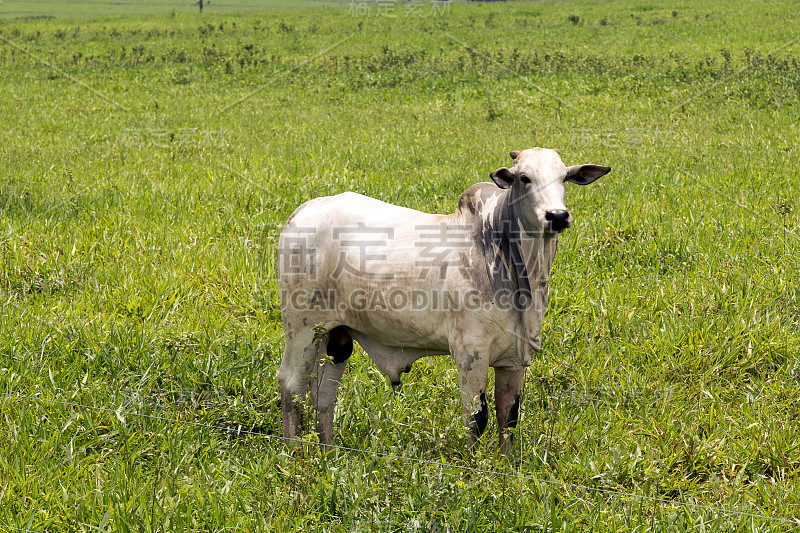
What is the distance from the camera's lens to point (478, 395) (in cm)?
345

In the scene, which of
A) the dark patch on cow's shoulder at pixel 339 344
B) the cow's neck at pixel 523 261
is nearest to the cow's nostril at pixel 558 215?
the cow's neck at pixel 523 261

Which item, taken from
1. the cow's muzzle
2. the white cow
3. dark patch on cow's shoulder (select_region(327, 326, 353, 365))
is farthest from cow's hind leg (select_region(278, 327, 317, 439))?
the cow's muzzle

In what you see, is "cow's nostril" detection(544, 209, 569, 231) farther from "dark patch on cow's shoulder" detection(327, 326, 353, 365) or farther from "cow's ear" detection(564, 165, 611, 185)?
"dark patch on cow's shoulder" detection(327, 326, 353, 365)

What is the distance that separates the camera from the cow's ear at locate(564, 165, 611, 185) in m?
3.31

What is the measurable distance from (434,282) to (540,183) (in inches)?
27.8

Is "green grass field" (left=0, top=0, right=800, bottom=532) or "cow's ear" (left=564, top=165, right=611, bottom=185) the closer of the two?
"cow's ear" (left=564, top=165, right=611, bottom=185)

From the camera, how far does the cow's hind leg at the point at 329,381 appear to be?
4.01 m

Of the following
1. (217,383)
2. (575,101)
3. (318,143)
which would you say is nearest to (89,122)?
(318,143)

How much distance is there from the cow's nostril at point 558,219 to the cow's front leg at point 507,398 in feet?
3.00

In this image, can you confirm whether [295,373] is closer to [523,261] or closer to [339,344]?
[339,344]

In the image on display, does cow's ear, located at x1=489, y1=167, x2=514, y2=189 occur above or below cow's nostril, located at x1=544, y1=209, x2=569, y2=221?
above

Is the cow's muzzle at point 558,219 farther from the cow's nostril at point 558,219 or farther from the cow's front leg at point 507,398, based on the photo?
the cow's front leg at point 507,398

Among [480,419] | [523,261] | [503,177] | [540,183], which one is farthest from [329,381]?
[540,183]

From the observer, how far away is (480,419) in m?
3.56
